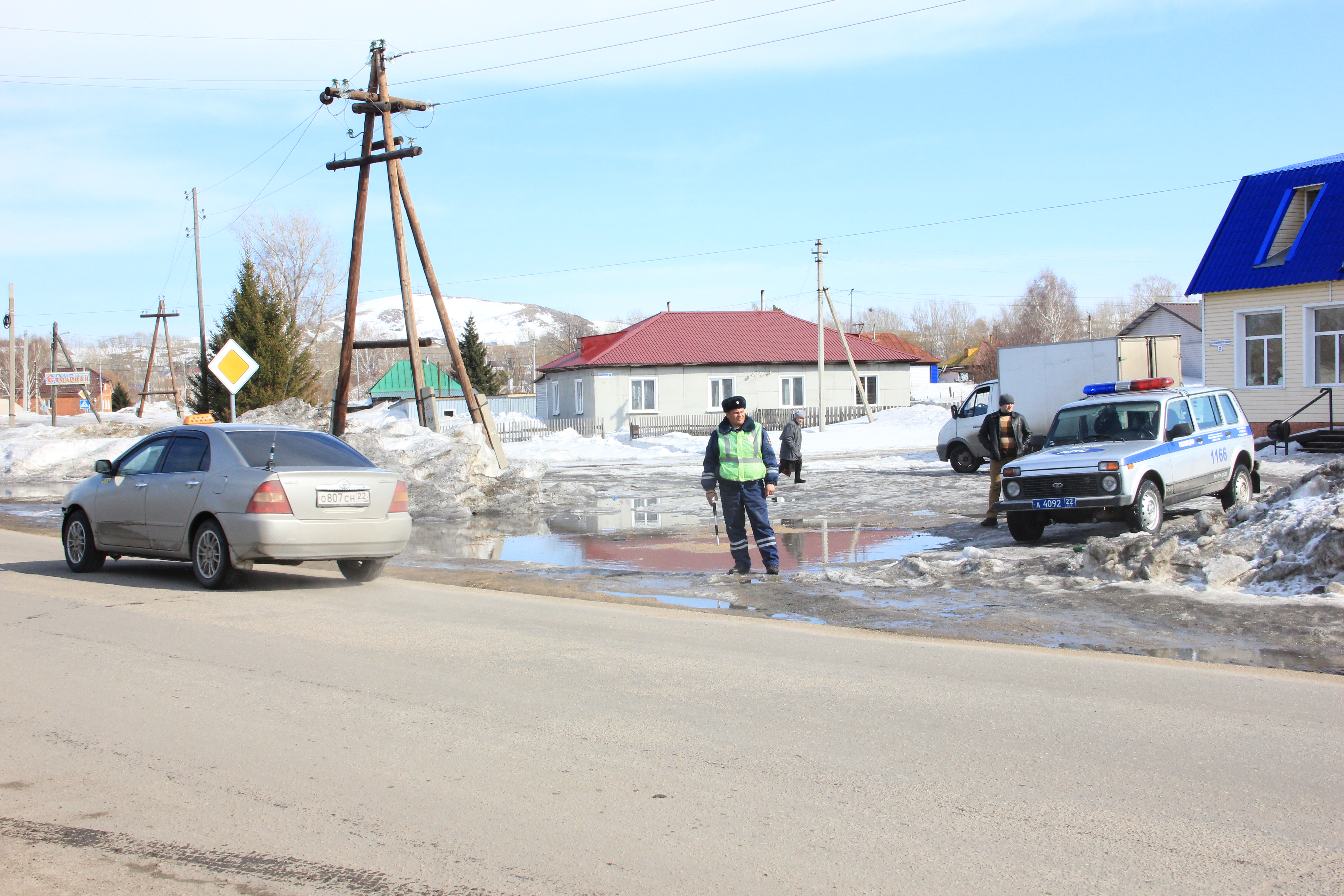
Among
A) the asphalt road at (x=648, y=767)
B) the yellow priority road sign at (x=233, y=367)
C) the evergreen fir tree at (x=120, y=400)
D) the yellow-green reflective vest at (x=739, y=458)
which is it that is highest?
the evergreen fir tree at (x=120, y=400)

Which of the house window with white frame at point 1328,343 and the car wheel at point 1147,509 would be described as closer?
the car wheel at point 1147,509

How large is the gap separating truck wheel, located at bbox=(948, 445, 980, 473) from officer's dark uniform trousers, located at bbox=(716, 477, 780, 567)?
51.2 feet

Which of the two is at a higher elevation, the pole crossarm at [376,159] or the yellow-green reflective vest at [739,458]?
the pole crossarm at [376,159]

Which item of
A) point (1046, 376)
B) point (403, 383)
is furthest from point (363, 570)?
point (403, 383)

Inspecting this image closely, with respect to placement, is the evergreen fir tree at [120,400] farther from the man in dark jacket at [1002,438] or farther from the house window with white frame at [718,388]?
the man in dark jacket at [1002,438]

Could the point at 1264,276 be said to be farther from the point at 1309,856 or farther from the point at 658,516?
the point at 1309,856

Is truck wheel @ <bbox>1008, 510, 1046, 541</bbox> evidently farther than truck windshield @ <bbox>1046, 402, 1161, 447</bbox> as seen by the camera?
No

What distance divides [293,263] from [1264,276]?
192 feet

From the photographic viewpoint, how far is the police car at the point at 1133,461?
41.4 ft

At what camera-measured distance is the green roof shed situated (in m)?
86.1

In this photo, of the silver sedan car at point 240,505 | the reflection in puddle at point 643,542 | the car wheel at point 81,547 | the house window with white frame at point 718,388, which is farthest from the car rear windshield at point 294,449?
the house window with white frame at point 718,388

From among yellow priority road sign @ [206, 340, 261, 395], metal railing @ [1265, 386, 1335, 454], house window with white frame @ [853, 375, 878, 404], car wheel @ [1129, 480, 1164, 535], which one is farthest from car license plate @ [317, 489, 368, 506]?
house window with white frame @ [853, 375, 878, 404]

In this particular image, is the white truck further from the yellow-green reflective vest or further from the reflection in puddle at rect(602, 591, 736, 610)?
the reflection in puddle at rect(602, 591, 736, 610)

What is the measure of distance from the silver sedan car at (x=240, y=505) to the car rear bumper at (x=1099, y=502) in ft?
23.8
